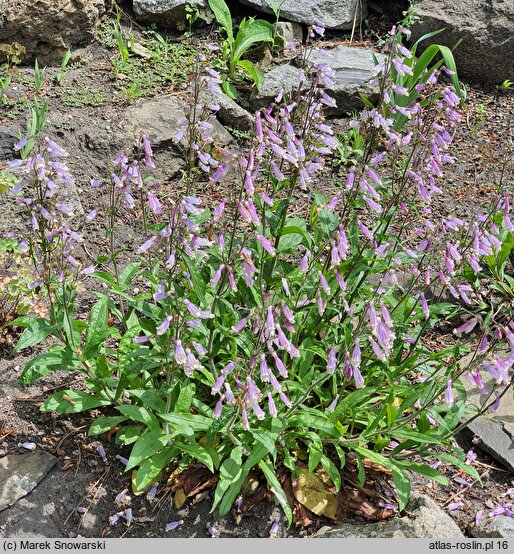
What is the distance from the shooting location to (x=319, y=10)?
9.09 metres

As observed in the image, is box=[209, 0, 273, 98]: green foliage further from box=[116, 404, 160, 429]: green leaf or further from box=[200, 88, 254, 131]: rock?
box=[116, 404, 160, 429]: green leaf

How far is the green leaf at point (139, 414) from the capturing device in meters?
4.65

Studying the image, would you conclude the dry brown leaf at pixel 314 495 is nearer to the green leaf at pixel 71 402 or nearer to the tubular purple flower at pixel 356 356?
the tubular purple flower at pixel 356 356

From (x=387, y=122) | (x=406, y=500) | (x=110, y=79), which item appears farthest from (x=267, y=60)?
(x=406, y=500)

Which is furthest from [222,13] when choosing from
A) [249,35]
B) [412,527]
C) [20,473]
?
[412,527]

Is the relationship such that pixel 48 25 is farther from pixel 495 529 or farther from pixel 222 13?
pixel 495 529

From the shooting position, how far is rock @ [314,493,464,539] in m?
4.68

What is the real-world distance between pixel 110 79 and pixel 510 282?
4.63 metres

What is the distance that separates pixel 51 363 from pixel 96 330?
368 mm

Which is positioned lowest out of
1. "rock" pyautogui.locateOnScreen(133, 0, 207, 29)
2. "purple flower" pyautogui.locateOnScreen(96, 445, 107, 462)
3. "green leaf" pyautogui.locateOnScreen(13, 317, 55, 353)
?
"purple flower" pyautogui.locateOnScreen(96, 445, 107, 462)

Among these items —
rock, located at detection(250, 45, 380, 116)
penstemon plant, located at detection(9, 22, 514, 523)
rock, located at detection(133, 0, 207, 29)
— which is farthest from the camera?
rock, located at detection(133, 0, 207, 29)

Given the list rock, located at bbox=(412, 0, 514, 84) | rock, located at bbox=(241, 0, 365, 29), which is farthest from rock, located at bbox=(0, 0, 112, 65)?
rock, located at bbox=(412, 0, 514, 84)

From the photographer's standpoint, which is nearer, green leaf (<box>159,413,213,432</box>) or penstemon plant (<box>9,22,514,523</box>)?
penstemon plant (<box>9,22,514,523</box>)

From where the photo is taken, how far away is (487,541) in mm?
4762
